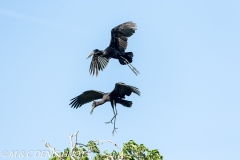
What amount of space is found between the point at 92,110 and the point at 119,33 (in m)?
2.88

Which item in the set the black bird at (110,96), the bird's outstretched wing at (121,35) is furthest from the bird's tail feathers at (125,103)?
the bird's outstretched wing at (121,35)

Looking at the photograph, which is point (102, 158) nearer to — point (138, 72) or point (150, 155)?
point (150, 155)

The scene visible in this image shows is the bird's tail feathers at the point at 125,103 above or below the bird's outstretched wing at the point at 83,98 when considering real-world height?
below

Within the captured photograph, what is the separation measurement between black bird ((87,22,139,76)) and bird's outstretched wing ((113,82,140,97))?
123cm

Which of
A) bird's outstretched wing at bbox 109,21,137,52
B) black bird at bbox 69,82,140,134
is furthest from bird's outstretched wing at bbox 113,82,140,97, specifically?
bird's outstretched wing at bbox 109,21,137,52

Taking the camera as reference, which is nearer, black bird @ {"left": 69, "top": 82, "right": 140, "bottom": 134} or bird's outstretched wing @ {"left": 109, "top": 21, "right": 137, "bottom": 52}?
black bird @ {"left": 69, "top": 82, "right": 140, "bottom": 134}

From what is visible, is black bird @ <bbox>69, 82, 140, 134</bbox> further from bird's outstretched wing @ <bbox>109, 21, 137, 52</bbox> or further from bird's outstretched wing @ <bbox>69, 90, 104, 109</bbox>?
bird's outstretched wing @ <bbox>109, 21, 137, 52</bbox>

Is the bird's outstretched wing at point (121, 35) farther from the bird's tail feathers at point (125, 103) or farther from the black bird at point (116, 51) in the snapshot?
the bird's tail feathers at point (125, 103)

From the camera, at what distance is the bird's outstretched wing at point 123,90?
91.4ft

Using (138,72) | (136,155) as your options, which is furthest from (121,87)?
(136,155)

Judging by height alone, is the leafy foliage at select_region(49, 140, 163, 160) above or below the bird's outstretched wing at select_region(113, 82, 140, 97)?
below

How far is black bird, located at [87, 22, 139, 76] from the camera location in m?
29.6

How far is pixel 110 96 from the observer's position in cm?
2900

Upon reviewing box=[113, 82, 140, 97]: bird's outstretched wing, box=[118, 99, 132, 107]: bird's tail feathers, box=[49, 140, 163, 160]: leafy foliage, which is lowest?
box=[49, 140, 163, 160]: leafy foliage
